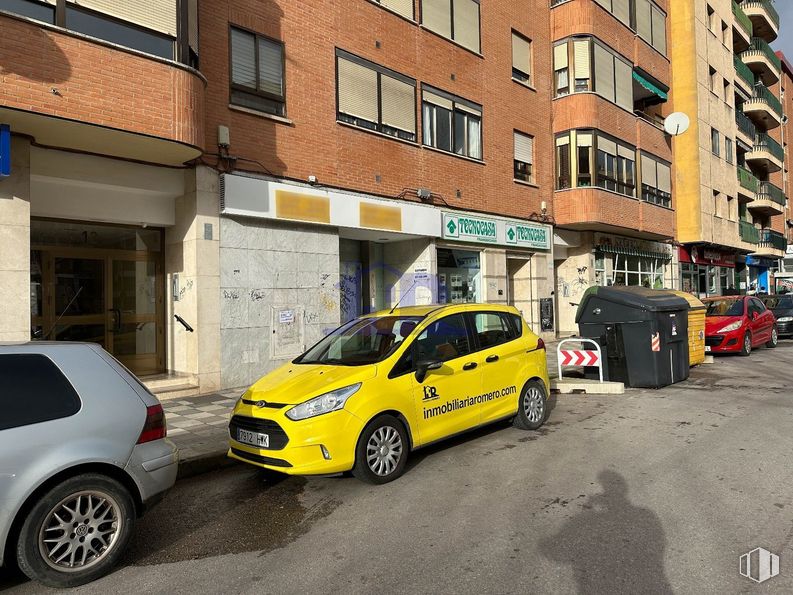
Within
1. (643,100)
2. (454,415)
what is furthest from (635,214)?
(454,415)

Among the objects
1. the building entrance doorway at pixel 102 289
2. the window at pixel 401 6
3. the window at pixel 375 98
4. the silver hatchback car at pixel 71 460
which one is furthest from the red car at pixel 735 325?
the silver hatchback car at pixel 71 460

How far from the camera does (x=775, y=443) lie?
231 inches

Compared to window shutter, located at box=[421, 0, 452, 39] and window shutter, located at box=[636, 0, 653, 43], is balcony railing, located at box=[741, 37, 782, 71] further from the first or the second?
window shutter, located at box=[421, 0, 452, 39]

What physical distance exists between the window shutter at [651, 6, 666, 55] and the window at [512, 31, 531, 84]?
8.06 meters

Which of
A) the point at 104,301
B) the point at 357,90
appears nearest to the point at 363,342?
the point at 104,301

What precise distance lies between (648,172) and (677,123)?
2.40m

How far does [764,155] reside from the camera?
1252 inches

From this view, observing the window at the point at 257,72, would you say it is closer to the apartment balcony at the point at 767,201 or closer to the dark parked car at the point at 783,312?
the dark parked car at the point at 783,312

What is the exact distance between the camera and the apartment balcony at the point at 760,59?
1247 inches

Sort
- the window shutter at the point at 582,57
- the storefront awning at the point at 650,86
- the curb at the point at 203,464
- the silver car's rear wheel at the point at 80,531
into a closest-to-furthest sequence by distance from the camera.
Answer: the silver car's rear wheel at the point at 80,531
the curb at the point at 203,464
the window shutter at the point at 582,57
the storefront awning at the point at 650,86

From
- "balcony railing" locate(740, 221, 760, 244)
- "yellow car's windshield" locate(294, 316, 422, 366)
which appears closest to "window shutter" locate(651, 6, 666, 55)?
"balcony railing" locate(740, 221, 760, 244)

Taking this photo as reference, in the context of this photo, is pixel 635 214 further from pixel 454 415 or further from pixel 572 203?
pixel 454 415

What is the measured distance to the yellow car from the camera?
4.61m

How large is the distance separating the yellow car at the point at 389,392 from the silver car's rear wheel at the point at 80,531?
1.42m
